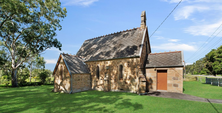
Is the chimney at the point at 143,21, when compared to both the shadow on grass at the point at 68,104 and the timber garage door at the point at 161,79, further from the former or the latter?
the shadow on grass at the point at 68,104

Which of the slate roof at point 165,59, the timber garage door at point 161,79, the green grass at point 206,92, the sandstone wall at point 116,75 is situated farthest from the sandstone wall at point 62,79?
the green grass at point 206,92

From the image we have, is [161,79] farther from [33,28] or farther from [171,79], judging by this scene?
[33,28]

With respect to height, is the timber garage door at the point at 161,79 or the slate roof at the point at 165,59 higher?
the slate roof at the point at 165,59

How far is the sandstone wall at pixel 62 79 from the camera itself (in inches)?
643

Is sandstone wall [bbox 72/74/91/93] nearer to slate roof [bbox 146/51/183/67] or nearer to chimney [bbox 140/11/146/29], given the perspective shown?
slate roof [bbox 146/51/183/67]

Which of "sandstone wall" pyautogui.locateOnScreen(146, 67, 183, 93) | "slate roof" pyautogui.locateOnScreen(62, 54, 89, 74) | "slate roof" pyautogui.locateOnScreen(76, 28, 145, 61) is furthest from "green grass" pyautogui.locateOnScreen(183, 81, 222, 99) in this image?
"slate roof" pyautogui.locateOnScreen(62, 54, 89, 74)

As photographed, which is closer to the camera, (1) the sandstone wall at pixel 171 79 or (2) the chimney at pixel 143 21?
(1) the sandstone wall at pixel 171 79

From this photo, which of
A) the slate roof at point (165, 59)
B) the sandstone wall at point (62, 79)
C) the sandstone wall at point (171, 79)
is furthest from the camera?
the sandstone wall at point (62, 79)

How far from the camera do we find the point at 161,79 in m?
15.9

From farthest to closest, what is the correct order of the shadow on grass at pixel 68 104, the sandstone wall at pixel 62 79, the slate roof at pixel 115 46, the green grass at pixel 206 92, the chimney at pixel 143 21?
the chimney at pixel 143 21 < the slate roof at pixel 115 46 < the sandstone wall at pixel 62 79 < the green grass at pixel 206 92 < the shadow on grass at pixel 68 104

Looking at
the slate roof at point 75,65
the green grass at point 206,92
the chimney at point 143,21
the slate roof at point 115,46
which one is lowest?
the green grass at point 206,92

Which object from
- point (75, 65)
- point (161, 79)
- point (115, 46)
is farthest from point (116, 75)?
point (75, 65)

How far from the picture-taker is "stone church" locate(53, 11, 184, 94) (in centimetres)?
1524

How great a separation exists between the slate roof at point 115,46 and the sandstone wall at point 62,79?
186 inches
